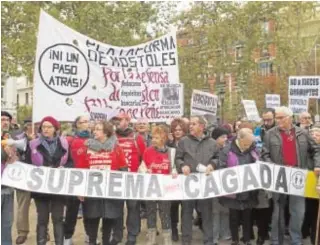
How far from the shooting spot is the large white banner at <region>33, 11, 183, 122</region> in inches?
337

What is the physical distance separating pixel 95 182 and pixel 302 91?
7.14m

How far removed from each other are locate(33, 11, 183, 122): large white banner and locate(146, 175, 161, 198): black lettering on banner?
184cm

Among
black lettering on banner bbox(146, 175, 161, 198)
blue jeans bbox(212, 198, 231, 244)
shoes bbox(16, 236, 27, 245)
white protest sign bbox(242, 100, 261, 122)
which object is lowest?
shoes bbox(16, 236, 27, 245)

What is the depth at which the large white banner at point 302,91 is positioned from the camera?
1280 cm

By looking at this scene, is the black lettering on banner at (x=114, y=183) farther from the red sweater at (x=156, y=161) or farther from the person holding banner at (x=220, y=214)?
the person holding banner at (x=220, y=214)

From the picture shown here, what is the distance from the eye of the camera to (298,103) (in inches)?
513

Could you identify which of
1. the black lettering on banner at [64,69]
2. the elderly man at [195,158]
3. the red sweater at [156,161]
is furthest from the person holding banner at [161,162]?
the black lettering on banner at [64,69]

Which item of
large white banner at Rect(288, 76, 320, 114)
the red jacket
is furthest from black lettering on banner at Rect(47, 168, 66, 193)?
large white banner at Rect(288, 76, 320, 114)

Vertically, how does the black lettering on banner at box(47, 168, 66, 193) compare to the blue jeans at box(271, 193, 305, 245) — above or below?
above

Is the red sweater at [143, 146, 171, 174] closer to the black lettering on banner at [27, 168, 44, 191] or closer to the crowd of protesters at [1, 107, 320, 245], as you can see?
the crowd of protesters at [1, 107, 320, 245]

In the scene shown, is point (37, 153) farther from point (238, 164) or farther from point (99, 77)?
point (238, 164)

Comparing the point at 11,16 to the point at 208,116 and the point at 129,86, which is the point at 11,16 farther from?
the point at 129,86

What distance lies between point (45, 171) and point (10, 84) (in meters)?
83.8

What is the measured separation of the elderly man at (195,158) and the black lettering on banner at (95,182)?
1087 mm
